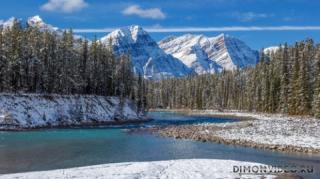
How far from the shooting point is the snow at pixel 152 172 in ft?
96.8

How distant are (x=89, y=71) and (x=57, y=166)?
84.6 metres

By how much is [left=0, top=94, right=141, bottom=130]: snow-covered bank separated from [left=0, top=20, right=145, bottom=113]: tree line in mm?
5059

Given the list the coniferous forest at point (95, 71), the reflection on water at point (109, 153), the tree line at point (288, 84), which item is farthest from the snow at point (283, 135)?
the coniferous forest at point (95, 71)

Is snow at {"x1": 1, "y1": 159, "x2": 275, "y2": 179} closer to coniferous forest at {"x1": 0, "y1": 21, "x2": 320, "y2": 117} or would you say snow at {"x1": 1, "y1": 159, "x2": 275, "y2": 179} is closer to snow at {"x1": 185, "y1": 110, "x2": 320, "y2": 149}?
snow at {"x1": 185, "y1": 110, "x2": 320, "y2": 149}

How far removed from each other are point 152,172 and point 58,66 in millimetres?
81895

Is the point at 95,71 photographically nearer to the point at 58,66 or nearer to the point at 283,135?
the point at 58,66

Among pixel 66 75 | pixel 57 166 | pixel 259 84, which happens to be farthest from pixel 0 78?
pixel 259 84

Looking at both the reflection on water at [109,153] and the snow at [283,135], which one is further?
the snow at [283,135]

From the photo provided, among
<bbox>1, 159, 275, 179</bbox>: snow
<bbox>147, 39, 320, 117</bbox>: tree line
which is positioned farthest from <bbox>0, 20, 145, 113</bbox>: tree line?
<bbox>1, 159, 275, 179</bbox>: snow

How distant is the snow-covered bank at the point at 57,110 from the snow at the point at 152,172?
51882 millimetres

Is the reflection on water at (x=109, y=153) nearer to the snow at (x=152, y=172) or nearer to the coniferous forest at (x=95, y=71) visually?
the snow at (x=152, y=172)

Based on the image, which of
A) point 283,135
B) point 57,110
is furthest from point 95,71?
point 283,135

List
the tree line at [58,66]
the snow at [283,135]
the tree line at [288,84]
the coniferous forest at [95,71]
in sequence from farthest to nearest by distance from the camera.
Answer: the tree line at [288,84]
the coniferous forest at [95,71]
the tree line at [58,66]
the snow at [283,135]

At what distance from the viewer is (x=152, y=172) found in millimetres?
30984
